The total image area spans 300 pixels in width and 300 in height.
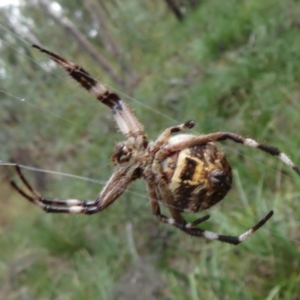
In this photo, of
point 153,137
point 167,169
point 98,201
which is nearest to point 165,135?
point 167,169

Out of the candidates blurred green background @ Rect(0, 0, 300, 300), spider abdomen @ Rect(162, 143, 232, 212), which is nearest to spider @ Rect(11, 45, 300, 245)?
spider abdomen @ Rect(162, 143, 232, 212)

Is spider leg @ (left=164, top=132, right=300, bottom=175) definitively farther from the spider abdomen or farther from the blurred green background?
the blurred green background

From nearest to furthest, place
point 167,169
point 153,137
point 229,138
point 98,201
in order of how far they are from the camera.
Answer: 1. point 229,138
2. point 167,169
3. point 98,201
4. point 153,137

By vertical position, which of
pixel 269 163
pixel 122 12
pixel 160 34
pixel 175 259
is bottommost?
pixel 175 259

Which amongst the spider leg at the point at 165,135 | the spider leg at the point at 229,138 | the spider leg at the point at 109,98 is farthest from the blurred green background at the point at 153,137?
the spider leg at the point at 229,138

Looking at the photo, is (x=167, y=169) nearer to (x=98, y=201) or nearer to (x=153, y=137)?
(x=98, y=201)

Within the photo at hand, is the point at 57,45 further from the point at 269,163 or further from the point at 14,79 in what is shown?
the point at 269,163

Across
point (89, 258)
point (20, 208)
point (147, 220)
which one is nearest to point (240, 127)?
point (147, 220)

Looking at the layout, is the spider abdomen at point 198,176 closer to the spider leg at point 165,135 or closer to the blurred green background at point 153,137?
the spider leg at point 165,135
